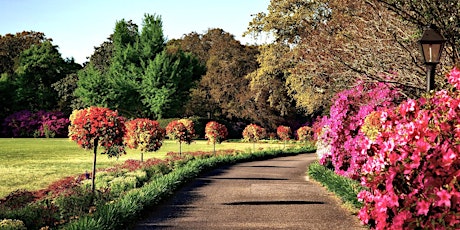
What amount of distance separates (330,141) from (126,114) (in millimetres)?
44886

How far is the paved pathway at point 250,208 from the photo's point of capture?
9.45 meters

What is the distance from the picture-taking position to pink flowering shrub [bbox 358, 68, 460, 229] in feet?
15.1

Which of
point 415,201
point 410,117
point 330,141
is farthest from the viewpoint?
point 330,141

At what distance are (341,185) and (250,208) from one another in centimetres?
329

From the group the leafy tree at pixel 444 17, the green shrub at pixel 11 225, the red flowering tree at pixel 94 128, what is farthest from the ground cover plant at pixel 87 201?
the leafy tree at pixel 444 17

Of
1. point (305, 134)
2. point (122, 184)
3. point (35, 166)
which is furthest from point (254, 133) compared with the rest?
point (122, 184)

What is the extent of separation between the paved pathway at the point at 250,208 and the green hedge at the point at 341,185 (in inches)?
9.8

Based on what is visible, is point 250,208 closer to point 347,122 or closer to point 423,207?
point 347,122

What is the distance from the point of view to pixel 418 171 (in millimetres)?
4758

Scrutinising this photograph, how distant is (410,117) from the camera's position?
532 cm

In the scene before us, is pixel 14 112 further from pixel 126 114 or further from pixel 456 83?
pixel 456 83

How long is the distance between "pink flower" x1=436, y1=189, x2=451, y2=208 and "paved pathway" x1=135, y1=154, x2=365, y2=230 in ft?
15.7

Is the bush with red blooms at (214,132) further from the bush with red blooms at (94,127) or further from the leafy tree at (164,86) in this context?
the leafy tree at (164,86)

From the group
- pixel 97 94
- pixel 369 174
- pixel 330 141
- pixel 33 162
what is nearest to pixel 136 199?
pixel 369 174
